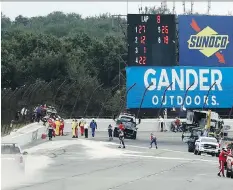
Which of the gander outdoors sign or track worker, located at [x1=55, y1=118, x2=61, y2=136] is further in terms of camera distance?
the gander outdoors sign

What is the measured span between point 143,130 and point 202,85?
8291 mm

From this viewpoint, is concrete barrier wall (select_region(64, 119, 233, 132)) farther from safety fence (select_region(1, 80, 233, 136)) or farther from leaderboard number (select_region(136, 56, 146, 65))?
leaderboard number (select_region(136, 56, 146, 65))

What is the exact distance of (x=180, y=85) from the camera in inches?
2694

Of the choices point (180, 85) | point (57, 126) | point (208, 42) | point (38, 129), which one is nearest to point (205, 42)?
point (208, 42)

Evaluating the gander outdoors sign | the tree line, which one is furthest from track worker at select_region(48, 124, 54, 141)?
the tree line

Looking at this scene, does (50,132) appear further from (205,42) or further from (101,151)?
(205,42)

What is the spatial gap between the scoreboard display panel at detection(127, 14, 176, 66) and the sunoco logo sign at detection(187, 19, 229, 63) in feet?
12.6

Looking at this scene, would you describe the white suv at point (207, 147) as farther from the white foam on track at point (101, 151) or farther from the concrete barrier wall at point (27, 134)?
the concrete barrier wall at point (27, 134)

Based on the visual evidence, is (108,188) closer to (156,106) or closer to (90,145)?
(90,145)

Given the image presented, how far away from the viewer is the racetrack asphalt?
2445cm

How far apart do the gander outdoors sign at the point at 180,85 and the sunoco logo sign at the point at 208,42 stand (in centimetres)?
152

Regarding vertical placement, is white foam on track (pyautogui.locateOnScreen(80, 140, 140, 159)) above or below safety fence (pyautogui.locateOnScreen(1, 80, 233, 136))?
below

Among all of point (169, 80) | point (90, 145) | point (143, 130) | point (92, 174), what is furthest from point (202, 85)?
point (92, 174)

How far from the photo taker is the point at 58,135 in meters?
53.4
